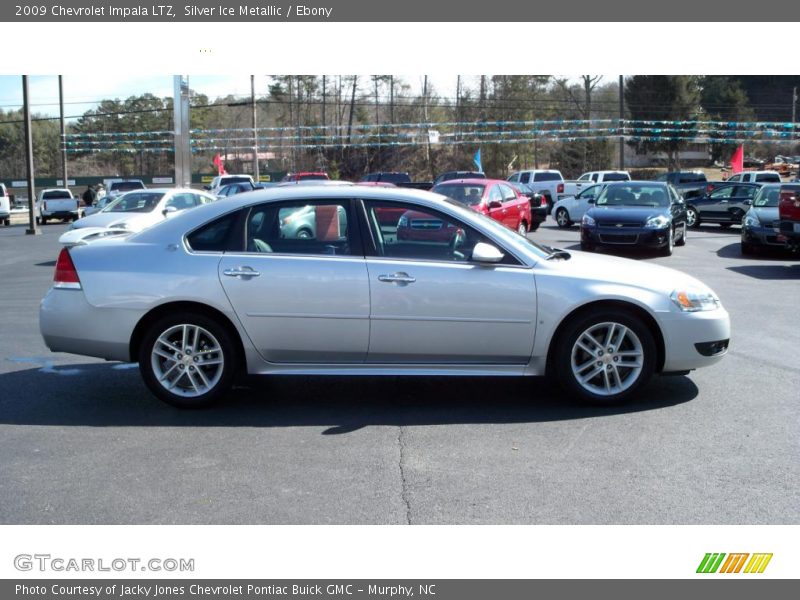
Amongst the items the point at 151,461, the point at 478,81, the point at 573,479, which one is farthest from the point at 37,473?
the point at 478,81

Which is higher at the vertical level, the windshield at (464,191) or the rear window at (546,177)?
the rear window at (546,177)

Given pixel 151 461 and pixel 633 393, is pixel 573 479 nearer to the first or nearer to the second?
pixel 633 393

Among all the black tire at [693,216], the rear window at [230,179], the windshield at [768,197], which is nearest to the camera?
the windshield at [768,197]

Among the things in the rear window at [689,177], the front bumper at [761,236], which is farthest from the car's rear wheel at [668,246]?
the rear window at [689,177]

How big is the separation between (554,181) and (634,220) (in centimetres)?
2068

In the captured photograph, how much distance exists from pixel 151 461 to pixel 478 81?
2210 inches

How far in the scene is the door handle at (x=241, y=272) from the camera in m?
5.89

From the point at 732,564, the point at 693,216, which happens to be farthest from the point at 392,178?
the point at 732,564

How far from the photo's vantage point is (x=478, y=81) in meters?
58.2

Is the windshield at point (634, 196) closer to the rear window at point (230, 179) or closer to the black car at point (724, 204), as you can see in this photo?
the black car at point (724, 204)

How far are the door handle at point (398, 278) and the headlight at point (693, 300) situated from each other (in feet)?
6.22

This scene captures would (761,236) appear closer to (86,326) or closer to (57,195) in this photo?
(86,326)

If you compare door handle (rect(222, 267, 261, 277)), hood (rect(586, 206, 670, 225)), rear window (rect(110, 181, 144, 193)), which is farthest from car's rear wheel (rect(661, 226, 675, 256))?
rear window (rect(110, 181, 144, 193))

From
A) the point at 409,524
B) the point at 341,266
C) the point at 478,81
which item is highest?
the point at 478,81
